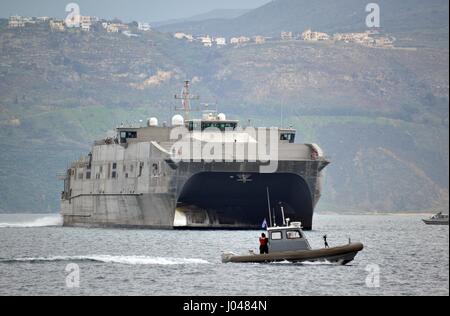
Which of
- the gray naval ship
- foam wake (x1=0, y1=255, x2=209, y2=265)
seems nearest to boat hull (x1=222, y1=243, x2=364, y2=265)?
foam wake (x1=0, y1=255, x2=209, y2=265)

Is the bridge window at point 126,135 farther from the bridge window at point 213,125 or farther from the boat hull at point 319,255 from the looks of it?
the boat hull at point 319,255

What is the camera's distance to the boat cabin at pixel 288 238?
3113 inches

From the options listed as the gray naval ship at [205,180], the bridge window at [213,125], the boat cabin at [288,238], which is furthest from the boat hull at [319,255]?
the bridge window at [213,125]

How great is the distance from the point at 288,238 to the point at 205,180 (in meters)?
34.6

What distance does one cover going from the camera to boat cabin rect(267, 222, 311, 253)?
3113 inches

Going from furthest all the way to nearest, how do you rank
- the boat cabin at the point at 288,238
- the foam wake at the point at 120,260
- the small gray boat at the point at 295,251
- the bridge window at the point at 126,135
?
the bridge window at the point at 126,135
the foam wake at the point at 120,260
the boat cabin at the point at 288,238
the small gray boat at the point at 295,251

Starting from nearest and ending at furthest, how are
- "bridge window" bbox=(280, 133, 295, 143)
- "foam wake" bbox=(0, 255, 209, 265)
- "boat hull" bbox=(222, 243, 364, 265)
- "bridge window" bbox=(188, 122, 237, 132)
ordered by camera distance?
1. "boat hull" bbox=(222, 243, 364, 265)
2. "foam wake" bbox=(0, 255, 209, 265)
3. "bridge window" bbox=(188, 122, 237, 132)
4. "bridge window" bbox=(280, 133, 295, 143)

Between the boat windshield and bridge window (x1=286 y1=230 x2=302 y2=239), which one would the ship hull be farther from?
bridge window (x1=286 y1=230 x2=302 y2=239)

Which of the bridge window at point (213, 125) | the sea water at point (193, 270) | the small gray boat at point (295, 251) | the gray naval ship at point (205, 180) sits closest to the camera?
the sea water at point (193, 270)

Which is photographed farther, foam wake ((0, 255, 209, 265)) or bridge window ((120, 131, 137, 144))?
Answer: bridge window ((120, 131, 137, 144))

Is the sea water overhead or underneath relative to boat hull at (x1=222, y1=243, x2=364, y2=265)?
underneath

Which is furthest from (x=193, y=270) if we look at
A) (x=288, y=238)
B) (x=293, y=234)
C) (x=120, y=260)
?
(x=120, y=260)

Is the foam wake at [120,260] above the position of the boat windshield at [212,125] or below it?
below
